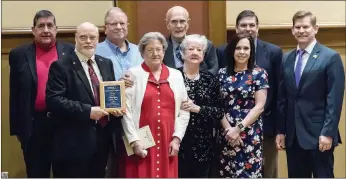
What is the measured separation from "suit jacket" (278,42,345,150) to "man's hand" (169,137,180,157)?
30.6 inches

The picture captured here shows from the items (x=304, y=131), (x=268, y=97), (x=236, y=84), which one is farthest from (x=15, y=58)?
(x=304, y=131)

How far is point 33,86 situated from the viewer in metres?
3.40

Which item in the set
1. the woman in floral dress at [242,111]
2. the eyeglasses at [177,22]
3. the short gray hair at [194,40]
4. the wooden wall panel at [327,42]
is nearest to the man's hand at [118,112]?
the short gray hair at [194,40]

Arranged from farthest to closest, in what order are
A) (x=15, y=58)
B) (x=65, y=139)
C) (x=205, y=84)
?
(x=15, y=58)
(x=205, y=84)
(x=65, y=139)

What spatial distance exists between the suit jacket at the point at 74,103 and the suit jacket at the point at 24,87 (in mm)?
493

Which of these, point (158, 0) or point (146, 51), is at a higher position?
point (158, 0)

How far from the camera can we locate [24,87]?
3.40 m

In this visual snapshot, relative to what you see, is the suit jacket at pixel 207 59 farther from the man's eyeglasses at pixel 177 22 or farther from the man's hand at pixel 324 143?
the man's hand at pixel 324 143

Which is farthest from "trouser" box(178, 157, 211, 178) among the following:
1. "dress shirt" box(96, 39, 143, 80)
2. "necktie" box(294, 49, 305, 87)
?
"necktie" box(294, 49, 305, 87)

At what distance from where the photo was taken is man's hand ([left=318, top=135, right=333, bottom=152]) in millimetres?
3176

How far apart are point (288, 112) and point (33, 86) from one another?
5.42 ft

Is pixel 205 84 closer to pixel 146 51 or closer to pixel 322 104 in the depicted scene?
pixel 146 51

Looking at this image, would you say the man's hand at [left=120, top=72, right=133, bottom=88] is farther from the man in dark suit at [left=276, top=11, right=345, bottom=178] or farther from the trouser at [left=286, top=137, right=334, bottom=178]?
the trouser at [left=286, top=137, right=334, bottom=178]

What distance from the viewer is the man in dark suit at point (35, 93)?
11.1 ft
